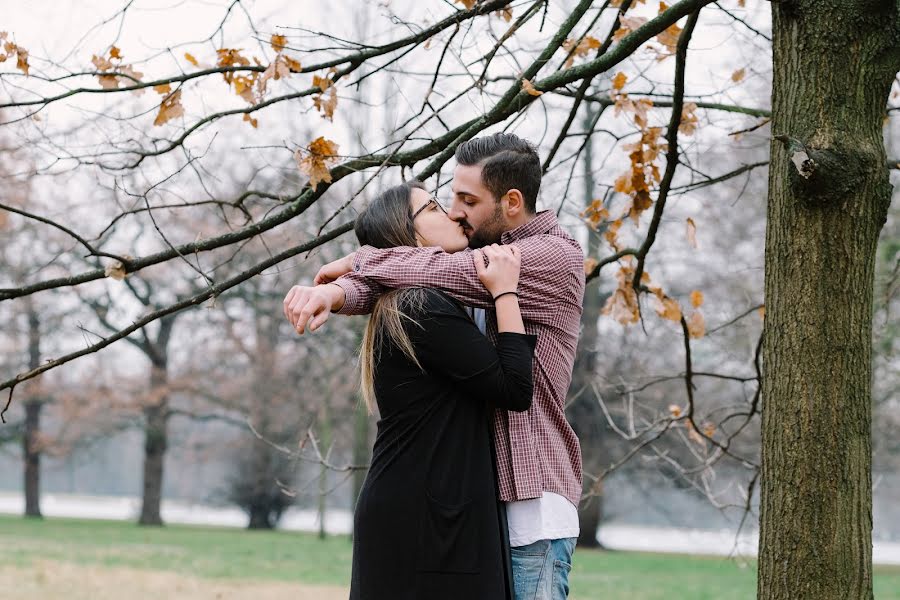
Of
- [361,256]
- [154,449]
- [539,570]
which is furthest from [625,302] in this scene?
[154,449]

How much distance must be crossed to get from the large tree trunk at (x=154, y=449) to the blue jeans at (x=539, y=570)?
22.3m

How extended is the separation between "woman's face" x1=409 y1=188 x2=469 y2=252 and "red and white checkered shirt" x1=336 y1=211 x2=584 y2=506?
0.10m

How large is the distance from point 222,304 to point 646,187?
1861cm

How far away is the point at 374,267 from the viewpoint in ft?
7.97

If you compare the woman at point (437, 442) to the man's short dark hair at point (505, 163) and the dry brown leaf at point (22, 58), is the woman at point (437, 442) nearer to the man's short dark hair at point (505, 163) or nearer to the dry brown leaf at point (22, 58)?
the man's short dark hair at point (505, 163)

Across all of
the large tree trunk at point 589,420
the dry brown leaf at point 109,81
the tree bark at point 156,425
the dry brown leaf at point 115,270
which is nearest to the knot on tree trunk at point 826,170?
the dry brown leaf at point 115,270

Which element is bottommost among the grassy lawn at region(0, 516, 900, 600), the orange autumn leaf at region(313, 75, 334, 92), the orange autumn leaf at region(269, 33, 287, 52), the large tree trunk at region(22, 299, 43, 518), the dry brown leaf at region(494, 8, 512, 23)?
the grassy lawn at region(0, 516, 900, 600)

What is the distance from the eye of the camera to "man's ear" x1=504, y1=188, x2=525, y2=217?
2572 millimetres

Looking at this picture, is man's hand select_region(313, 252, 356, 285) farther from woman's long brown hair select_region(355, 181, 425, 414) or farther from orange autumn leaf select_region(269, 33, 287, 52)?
orange autumn leaf select_region(269, 33, 287, 52)

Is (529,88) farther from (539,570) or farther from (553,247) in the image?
(539,570)

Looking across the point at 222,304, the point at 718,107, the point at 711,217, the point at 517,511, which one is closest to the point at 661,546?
the point at 711,217

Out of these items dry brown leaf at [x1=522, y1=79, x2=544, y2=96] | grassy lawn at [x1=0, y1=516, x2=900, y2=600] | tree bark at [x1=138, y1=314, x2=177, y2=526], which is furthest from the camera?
tree bark at [x1=138, y1=314, x2=177, y2=526]

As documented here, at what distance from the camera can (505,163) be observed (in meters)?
2.55

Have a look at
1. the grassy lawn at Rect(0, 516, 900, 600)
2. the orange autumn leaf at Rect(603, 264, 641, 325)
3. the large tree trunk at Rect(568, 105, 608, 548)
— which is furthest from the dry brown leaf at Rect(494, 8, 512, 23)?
the large tree trunk at Rect(568, 105, 608, 548)
